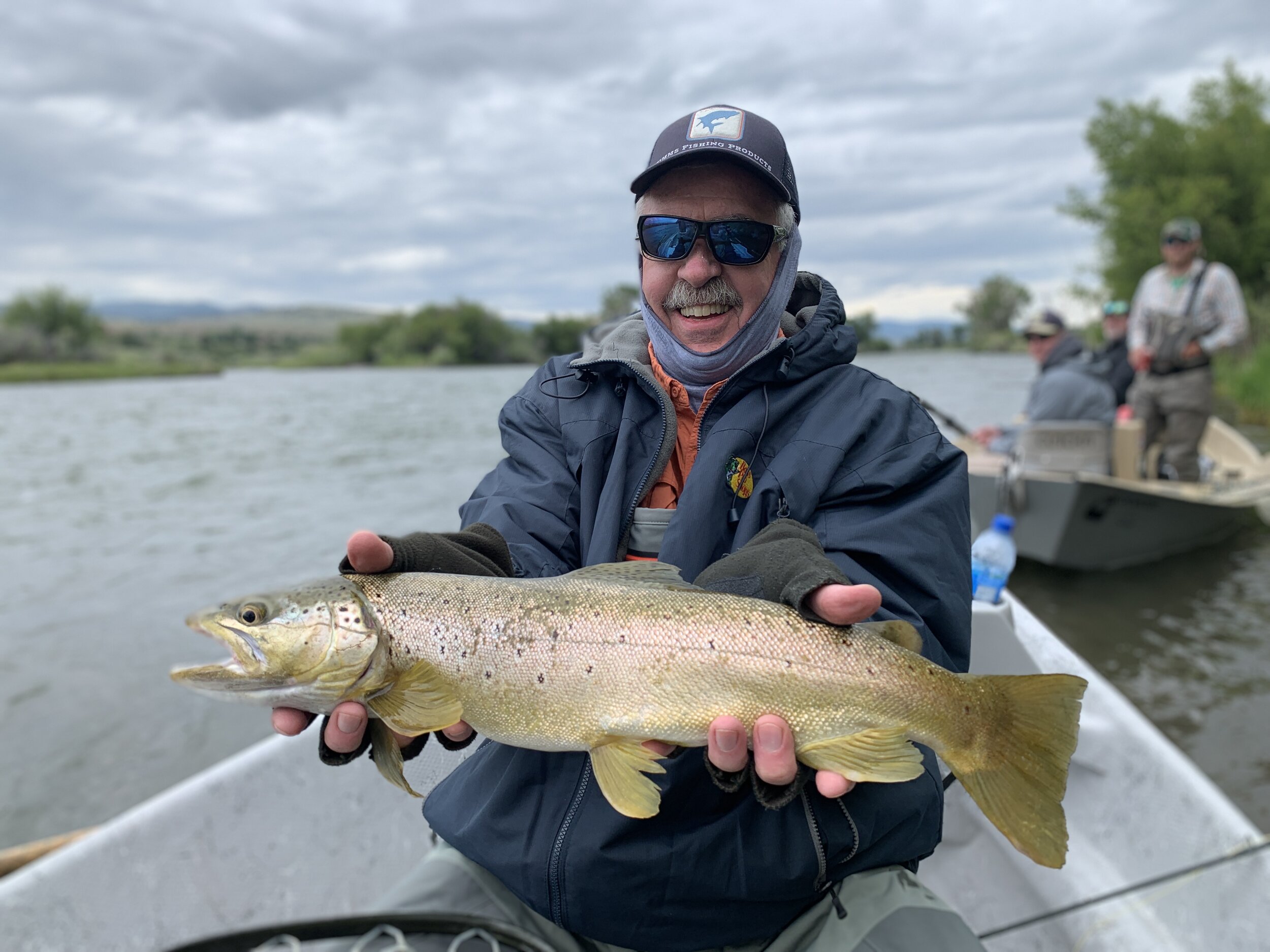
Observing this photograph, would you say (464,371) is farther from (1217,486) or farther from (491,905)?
(491,905)

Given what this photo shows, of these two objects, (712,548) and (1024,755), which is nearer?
(1024,755)

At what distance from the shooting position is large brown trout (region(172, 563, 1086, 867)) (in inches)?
72.7

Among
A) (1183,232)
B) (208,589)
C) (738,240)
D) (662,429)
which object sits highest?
(1183,232)

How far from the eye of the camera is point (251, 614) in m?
2.02

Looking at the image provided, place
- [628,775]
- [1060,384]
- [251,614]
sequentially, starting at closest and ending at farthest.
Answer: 1. [628,775]
2. [251,614]
3. [1060,384]

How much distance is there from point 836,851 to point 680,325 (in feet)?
5.44

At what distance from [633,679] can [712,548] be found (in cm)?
63

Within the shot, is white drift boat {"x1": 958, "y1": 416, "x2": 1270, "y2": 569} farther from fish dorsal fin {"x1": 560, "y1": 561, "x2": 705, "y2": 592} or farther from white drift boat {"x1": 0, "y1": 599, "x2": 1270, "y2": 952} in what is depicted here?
fish dorsal fin {"x1": 560, "y1": 561, "x2": 705, "y2": 592}

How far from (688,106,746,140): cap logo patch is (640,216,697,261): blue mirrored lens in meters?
0.27

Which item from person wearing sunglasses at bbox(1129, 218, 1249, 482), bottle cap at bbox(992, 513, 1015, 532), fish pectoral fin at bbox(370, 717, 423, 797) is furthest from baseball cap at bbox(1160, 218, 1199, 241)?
fish pectoral fin at bbox(370, 717, 423, 797)

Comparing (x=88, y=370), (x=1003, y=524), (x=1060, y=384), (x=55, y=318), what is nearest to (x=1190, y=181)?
(x=1060, y=384)

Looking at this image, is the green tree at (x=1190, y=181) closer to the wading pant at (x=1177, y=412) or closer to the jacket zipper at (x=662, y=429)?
the wading pant at (x=1177, y=412)

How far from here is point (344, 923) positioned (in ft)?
7.07

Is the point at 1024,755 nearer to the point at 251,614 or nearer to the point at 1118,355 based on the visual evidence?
the point at 251,614
